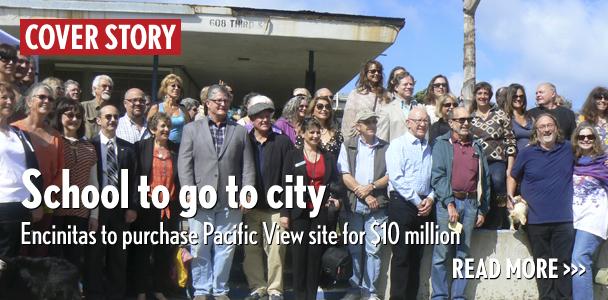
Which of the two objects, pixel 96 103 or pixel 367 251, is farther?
pixel 96 103

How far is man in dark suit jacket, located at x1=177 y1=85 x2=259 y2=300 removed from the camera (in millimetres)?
6008

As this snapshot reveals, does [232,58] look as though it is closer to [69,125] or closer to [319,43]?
[319,43]

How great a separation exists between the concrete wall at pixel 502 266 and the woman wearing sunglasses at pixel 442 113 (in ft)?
3.59

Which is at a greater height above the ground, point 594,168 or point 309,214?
point 594,168

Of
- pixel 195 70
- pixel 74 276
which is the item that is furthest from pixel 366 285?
pixel 195 70

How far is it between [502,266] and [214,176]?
3.20m

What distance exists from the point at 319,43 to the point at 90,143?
6.37m

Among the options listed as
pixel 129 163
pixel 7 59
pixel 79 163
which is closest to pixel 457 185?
pixel 129 163

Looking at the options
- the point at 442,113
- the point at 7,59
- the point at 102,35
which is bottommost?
the point at 442,113

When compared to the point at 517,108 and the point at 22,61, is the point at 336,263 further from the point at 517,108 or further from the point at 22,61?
the point at 22,61

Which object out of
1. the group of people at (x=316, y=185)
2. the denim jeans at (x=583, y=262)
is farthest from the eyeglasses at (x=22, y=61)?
the denim jeans at (x=583, y=262)

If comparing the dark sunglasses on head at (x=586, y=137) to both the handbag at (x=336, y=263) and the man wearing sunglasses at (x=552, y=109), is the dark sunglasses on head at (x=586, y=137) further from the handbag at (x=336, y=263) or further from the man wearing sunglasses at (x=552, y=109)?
the handbag at (x=336, y=263)

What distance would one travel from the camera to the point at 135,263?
244 inches

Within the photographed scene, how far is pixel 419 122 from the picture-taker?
6273 millimetres
